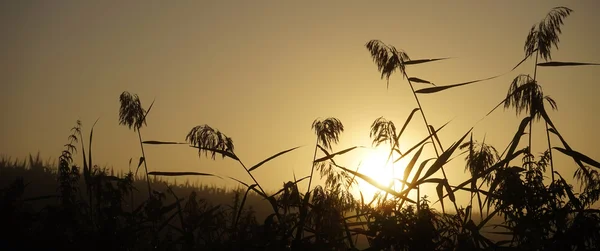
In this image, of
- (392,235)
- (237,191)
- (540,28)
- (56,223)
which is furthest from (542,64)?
(56,223)

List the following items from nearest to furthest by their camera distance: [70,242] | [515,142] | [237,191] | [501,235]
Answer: [515,142], [501,235], [70,242], [237,191]

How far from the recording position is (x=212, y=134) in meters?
4.86

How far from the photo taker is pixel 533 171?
431 cm

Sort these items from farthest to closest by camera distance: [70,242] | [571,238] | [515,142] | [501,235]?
1. [70,242]
2. [501,235]
3. [515,142]
4. [571,238]

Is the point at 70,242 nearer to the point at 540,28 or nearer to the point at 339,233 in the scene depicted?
the point at 339,233

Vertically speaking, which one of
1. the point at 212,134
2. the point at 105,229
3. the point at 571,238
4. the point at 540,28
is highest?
the point at 540,28

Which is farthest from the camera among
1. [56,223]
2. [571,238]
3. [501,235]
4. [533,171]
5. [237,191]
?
[237,191]

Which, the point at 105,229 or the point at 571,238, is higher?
the point at 105,229

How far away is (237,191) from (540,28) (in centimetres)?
330

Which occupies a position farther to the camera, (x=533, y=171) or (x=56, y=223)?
(x=56, y=223)

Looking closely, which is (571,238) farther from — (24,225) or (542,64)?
(24,225)

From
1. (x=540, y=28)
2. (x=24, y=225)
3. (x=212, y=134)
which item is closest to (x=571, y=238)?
(x=540, y=28)

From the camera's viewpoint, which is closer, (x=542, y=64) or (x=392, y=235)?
(x=392, y=235)

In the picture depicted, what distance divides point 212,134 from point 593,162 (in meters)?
2.92
